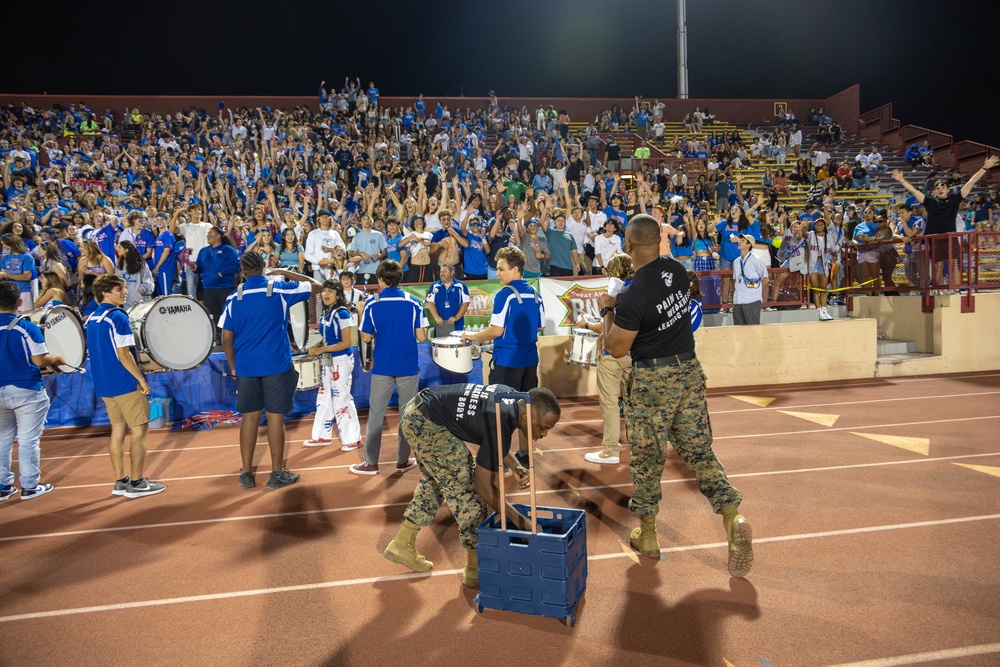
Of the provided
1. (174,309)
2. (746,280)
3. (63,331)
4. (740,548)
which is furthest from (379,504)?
(746,280)

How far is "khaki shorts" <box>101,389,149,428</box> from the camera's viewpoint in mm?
6473

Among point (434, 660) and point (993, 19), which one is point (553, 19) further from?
point (434, 660)

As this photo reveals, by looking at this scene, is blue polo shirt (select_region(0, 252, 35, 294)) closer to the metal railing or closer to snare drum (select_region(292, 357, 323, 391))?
snare drum (select_region(292, 357, 323, 391))

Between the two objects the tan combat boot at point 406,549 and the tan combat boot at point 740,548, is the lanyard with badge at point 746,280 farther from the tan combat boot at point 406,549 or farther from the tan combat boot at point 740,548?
the tan combat boot at point 406,549

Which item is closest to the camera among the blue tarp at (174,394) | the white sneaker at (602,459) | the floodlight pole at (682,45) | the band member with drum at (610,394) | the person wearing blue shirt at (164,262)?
the band member with drum at (610,394)

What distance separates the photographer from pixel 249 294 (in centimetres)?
647

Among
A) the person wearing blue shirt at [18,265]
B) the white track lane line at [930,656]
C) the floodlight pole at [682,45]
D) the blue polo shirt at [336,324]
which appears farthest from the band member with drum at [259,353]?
the floodlight pole at [682,45]

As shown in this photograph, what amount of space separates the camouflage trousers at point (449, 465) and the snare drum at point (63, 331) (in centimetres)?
670

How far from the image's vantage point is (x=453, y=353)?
7977 millimetres

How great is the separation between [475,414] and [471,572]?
114cm

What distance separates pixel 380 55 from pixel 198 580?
4025 centimetres

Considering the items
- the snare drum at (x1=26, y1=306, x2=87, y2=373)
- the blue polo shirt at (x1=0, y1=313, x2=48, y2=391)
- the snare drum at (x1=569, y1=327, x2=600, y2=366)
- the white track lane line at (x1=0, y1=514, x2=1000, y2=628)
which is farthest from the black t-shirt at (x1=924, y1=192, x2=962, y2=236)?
the snare drum at (x1=26, y1=306, x2=87, y2=373)

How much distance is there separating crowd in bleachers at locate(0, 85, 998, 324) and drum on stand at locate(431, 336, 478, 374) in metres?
2.04

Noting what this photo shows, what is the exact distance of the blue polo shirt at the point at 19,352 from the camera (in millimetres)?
6367
